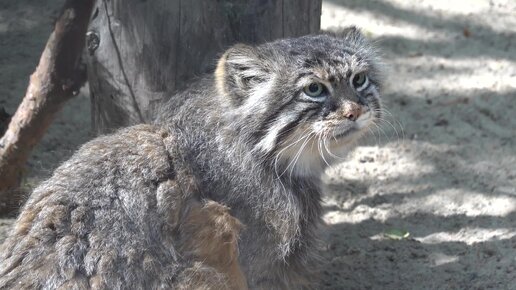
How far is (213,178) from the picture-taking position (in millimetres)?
5520

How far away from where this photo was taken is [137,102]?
20.3 ft

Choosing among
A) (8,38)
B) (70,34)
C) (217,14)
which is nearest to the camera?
(217,14)

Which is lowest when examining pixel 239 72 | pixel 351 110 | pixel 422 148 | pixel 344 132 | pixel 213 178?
pixel 422 148

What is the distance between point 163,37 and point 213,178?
1048 millimetres

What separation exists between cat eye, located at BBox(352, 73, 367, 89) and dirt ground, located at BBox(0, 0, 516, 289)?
747 millimetres

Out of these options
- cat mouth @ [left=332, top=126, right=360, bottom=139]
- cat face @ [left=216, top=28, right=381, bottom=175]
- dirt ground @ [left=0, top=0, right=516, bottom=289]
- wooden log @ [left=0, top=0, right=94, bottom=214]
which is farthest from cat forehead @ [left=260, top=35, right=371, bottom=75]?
wooden log @ [left=0, top=0, right=94, bottom=214]

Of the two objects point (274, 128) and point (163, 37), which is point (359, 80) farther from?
point (163, 37)

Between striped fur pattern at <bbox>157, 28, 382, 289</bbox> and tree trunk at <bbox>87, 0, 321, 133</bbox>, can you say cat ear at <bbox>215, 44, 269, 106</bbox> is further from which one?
tree trunk at <bbox>87, 0, 321, 133</bbox>

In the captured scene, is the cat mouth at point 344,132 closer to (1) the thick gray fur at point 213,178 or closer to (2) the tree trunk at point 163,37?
(1) the thick gray fur at point 213,178

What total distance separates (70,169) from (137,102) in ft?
3.67

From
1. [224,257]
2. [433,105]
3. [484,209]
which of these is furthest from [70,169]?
[433,105]

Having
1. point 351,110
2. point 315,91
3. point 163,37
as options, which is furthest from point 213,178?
point 163,37

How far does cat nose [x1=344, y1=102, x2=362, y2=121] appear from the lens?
207 inches

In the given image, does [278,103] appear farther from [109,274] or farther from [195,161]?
[109,274]
